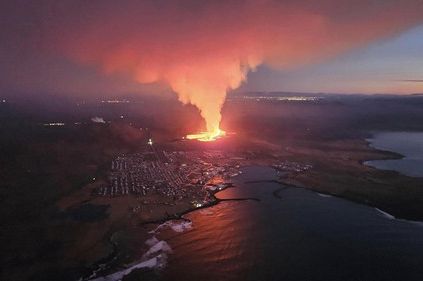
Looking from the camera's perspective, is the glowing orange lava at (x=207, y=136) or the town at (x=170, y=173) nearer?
the town at (x=170, y=173)

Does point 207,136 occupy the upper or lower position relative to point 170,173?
upper

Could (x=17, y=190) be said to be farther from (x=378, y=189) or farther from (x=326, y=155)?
(x=326, y=155)

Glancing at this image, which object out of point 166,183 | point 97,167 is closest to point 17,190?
point 97,167

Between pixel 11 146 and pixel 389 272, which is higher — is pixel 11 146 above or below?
above

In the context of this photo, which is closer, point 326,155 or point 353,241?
point 353,241

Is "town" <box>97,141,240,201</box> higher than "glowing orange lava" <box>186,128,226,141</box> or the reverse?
the reverse

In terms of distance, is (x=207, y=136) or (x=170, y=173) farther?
(x=207, y=136)

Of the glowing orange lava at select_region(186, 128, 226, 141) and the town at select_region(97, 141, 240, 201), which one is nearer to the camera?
the town at select_region(97, 141, 240, 201)

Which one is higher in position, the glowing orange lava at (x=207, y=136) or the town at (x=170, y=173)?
the glowing orange lava at (x=207, y=136)

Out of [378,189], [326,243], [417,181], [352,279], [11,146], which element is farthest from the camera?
[11,146]

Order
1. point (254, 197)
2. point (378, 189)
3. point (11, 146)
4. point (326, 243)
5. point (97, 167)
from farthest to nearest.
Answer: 1. point (11, 146)
2. point (97, 167)
3. point (378, 189)
4. point (254, 197)
5. point (326, 243)
